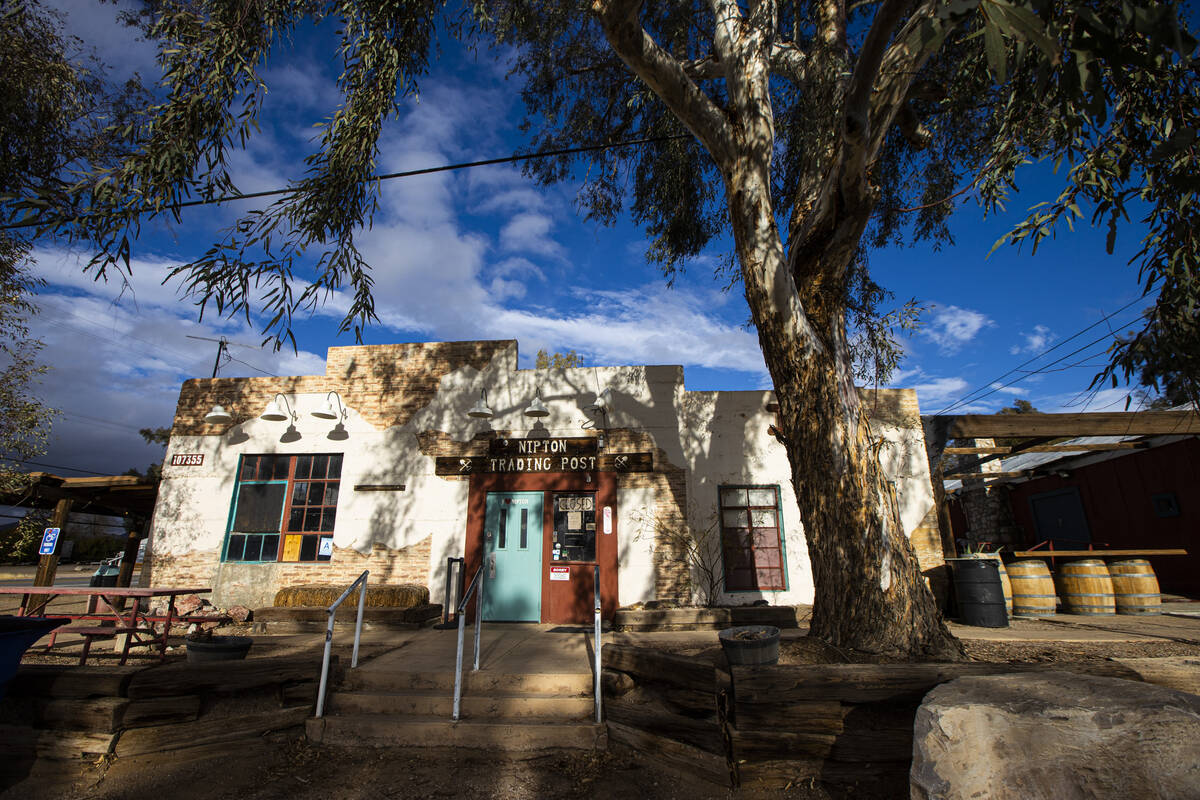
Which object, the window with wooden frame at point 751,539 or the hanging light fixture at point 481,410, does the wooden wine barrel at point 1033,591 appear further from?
the hanging light fixture at point 481,410

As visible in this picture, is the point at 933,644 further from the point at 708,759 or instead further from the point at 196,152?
the point at 196,152

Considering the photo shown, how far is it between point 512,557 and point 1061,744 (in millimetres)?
7092

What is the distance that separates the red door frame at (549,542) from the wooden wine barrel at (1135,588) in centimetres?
730

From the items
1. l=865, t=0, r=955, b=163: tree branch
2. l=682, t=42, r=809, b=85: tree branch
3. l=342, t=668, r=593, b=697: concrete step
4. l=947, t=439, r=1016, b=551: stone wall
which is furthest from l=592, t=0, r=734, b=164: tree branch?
l=947, t=439, r=1016, b=551: stone wall

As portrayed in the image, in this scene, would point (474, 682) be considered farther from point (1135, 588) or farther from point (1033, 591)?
point (1135, 588)

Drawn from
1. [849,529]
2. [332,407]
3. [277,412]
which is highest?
[332,407]

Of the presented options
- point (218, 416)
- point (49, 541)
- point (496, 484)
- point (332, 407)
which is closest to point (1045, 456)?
point (496, 484)

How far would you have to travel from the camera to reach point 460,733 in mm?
4691

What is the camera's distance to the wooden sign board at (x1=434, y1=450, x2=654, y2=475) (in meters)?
8.95

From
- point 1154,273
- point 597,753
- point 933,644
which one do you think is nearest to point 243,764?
point 597,753

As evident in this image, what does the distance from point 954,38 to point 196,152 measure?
8.76m

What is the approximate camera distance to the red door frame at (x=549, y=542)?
28.0 ft

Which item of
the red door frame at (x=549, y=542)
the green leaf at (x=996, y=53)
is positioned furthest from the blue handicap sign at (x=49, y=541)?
the green leaf at (x=996, y=53)

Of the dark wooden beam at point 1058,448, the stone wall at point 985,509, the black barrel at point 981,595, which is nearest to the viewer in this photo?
the black barrel at point 981,595
